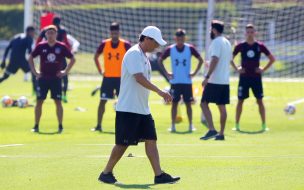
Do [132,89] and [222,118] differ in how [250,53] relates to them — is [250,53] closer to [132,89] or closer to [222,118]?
[222,118]

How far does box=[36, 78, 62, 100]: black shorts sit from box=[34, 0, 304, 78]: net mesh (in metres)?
5.00

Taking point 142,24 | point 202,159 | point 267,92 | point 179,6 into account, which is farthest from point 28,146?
point 179,6

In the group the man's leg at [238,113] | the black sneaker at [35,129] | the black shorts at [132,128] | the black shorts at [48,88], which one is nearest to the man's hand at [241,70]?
the man's leg at [238,113]

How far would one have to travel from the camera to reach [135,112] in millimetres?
12117

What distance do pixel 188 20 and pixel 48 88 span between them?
817 inches

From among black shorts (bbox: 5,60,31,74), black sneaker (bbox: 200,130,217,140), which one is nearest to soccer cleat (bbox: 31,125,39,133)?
black sneaker (bbox: 200,130,217,140)

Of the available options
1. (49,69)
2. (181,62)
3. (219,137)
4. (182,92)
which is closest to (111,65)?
(49,69)

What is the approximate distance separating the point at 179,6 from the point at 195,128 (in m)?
18.6

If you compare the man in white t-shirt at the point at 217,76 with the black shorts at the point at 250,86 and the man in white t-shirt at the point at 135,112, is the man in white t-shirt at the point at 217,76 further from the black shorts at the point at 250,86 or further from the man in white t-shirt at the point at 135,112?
the man in white t-shirt at the point at 135,112

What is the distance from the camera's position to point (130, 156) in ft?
48.4

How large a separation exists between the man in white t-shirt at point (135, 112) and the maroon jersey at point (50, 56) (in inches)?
297

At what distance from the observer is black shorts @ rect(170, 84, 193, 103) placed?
810 inches

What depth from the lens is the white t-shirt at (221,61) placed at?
60.1 ft

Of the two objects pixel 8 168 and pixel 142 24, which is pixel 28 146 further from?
pixel 142 24
